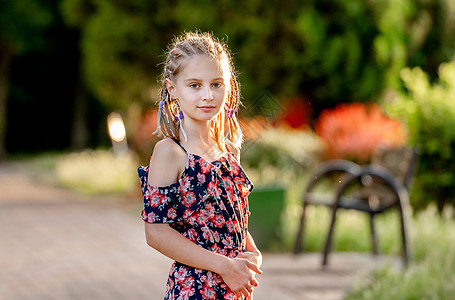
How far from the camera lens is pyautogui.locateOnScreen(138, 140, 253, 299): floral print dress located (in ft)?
7.26

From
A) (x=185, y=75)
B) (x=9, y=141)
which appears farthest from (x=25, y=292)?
(x=9, y=141)

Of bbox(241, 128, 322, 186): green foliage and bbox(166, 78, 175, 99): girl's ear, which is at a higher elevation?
bbox(241, 128, 322, 186): green foliage

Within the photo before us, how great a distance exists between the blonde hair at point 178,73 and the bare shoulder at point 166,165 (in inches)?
4.2

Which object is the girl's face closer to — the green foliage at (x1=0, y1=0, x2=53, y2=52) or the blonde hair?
the blonde hair

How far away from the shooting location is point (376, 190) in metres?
6.58

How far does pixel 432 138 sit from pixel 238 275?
599 cm

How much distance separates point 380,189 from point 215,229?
4.54 m

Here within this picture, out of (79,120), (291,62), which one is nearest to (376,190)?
(291,62)

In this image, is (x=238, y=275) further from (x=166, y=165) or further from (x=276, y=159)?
(x=276, y=159)

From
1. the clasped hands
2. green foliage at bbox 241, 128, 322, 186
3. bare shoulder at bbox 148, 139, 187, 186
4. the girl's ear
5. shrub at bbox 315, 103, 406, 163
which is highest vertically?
shrub at bbox 315, 103, 406, 163

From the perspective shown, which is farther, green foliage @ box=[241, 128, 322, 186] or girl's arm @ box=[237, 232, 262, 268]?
green foliage @ box=[241, 128, 322, 186]

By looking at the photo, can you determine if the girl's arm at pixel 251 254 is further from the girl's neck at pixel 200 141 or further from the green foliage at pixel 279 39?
the green foliage at pixel 279 39

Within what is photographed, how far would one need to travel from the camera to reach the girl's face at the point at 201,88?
7.44 feet

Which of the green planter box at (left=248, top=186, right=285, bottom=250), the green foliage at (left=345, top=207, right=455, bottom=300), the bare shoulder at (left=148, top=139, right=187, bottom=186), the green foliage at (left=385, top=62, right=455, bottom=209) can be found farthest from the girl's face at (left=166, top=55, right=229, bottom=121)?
the green foliage at (left=385, top=62, right=455, bottom=209)
